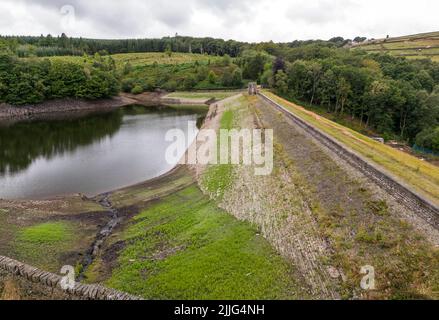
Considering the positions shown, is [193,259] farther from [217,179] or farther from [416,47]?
[416,47]

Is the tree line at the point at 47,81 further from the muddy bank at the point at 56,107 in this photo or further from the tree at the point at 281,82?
the tree at the point at 281,82

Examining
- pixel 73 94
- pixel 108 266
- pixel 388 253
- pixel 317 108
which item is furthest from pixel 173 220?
pixel 73 94

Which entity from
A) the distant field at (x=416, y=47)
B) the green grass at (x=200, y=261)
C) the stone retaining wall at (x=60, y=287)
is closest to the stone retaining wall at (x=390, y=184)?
the green grass at (x=200, y=261)

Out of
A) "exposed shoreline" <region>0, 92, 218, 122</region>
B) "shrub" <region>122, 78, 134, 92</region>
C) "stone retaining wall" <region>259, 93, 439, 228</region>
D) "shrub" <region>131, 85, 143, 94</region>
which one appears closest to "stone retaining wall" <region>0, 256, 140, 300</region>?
"stone retaining wall" <region>259, 93, 439, 228</region>

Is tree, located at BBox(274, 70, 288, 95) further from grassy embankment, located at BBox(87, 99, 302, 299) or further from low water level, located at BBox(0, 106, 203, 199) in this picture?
grassy embankment, located at BBox(87, 99, 302, 299)

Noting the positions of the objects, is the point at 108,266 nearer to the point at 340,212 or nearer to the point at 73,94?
the point at 340,212

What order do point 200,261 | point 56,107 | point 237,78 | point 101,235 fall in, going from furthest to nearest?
point 237,78 < point 56,107 < point 101,235 < point 200,261

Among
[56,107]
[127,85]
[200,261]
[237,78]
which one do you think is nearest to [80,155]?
[200,261]
